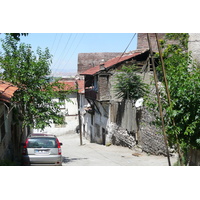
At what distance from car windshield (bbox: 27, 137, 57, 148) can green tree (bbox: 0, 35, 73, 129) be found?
6.00ft

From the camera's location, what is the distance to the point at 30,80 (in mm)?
13016

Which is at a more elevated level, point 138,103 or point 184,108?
point 184,108

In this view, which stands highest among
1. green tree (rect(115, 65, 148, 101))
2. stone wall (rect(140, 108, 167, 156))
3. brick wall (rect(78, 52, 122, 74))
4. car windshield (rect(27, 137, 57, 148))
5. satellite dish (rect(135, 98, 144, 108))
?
brick wall (rect(78, 52, 122, 74))

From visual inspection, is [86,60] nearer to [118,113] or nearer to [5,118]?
[118,113]

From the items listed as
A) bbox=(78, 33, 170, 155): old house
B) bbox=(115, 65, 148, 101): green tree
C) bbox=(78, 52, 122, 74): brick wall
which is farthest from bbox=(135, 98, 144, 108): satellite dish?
bbox=(78, 52, 122, 74): brick wall

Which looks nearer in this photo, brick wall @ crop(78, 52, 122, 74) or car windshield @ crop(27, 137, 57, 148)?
car windshield @ crop(27, 137, 57, 148)

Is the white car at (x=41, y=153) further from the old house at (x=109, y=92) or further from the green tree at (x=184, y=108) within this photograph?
the old house at (x=109, y=92)

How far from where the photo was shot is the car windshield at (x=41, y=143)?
11.0 metres

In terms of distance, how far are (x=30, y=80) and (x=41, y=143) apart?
10.2ft

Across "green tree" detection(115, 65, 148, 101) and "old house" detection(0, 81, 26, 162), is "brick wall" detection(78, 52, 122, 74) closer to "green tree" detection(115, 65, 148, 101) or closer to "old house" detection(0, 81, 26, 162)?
"green tree" detection(115, 65, 148, 101)

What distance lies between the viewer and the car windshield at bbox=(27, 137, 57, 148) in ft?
36.0

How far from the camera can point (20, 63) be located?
510 inches

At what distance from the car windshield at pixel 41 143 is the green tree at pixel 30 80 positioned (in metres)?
1.83

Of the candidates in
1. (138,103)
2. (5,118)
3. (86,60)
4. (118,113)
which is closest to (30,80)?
(5,118)
